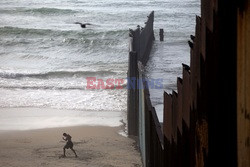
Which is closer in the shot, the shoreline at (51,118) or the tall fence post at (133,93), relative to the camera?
the tall fence post at (133,93)

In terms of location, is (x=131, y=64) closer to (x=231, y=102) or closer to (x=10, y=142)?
(x=10, y=142)

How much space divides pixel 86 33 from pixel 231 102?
33694mm

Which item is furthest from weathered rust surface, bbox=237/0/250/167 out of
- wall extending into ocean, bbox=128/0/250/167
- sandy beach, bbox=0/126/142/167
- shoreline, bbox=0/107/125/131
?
shoreline, bbox=0/107/125/131

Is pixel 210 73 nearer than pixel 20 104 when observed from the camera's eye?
Yes

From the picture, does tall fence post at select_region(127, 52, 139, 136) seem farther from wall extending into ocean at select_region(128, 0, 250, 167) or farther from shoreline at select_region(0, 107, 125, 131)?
wall extending into ocean at select_region(128, 0, 250, 167)

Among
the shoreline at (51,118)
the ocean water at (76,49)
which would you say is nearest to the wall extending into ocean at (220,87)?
the shoreline at (51,118)

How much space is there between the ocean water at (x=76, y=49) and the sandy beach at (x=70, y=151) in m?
1.36

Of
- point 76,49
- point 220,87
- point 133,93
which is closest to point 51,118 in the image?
point 133,93

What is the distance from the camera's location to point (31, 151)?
10656 millimetres

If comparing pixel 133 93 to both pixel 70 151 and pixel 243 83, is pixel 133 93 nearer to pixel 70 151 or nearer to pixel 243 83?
pixel 70 151

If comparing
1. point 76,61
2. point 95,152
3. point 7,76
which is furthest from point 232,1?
point 76,61

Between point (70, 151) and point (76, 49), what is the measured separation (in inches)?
793

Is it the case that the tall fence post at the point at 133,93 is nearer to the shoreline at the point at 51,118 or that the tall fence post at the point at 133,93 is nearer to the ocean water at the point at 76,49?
the shoreline at the point at 51,118

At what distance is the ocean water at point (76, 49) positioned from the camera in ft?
54.6
